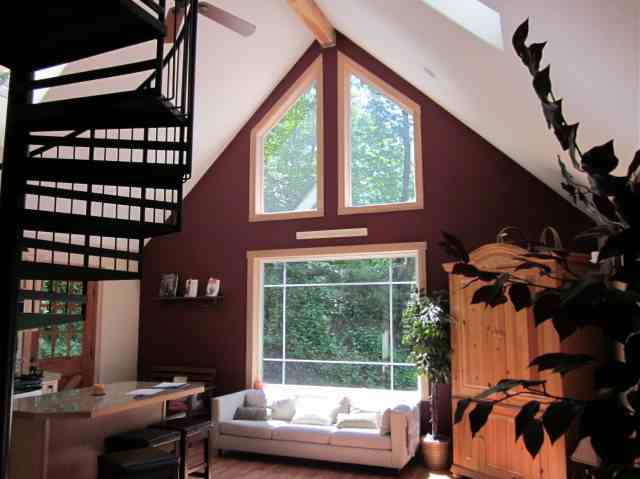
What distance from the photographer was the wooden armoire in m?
4.72

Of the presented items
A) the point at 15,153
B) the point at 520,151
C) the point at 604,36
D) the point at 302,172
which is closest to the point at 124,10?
the point at 15,153

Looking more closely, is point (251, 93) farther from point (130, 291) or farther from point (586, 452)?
point (586, 452)

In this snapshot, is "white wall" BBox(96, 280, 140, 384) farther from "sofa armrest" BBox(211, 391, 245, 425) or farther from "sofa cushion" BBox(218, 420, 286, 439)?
"sofa cushion" BBox(218, 420, 286, 439)

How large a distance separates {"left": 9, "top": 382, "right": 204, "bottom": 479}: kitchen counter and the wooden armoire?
2728mm

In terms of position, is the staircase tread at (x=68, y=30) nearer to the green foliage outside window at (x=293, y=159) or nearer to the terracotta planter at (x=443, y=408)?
the green foliage outside window at (x=293, y=159)

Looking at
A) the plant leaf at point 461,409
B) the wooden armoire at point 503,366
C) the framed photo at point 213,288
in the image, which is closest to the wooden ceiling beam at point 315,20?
the wooden armoire at point 503,366

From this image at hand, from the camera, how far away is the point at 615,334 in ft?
2.79

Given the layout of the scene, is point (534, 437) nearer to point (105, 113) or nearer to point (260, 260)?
point (105, 113)

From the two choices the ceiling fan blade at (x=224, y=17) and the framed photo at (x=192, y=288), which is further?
the framed photo at (x=192, y=288)

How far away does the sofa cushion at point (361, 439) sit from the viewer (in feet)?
18.1

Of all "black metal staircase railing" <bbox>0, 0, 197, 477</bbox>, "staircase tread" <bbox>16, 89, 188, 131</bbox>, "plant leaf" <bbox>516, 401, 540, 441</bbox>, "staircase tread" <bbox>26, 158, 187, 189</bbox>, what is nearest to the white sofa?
"black metal staircase railing" <bbox>0, 0, 197, 477</bbox>

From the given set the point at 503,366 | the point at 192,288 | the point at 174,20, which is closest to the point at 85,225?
the point at 174,20

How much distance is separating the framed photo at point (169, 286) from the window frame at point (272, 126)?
1.46m

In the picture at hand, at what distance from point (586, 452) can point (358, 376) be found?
4.07m
